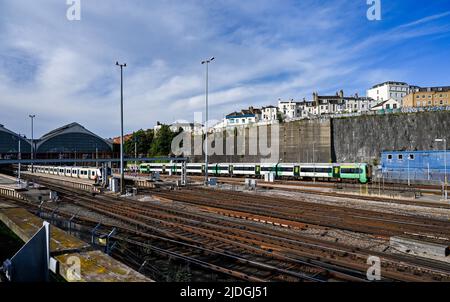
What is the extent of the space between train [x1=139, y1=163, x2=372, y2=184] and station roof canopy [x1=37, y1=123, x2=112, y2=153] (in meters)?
55.5

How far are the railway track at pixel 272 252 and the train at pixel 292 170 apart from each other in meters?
26.9

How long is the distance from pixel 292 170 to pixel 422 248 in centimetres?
3417

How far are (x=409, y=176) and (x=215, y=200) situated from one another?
1088 inches

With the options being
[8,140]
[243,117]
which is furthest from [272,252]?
[243,117]

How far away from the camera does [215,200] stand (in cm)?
2498

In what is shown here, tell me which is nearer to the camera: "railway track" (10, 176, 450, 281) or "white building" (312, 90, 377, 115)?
"railway track" (10, 176, 450, 281)

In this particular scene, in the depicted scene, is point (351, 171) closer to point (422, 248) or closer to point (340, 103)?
point (422, 248)

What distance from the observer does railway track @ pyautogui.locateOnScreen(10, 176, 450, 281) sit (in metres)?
9.02

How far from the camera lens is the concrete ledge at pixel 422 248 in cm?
1070

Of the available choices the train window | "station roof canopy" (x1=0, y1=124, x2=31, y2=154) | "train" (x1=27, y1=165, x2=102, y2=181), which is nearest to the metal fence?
the train window

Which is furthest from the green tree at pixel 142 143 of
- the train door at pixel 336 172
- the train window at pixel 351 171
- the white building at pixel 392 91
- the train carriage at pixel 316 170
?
the white building at pixel 392 91

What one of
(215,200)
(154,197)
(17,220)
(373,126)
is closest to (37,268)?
(17,220)

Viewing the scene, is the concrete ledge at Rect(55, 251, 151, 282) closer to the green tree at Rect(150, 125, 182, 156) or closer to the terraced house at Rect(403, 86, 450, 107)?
the green tree at Rect(150, 125, 182, 156)
